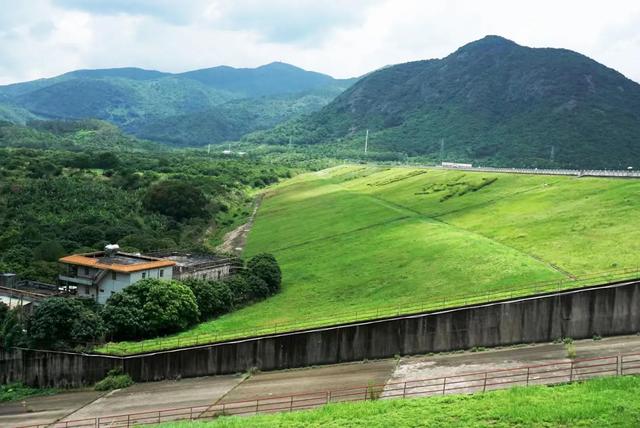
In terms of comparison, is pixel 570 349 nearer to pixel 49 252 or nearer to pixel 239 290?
pixel 239 290

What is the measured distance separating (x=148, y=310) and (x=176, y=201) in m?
57.5

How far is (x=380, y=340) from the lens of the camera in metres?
41.0

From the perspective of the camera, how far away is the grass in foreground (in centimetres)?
4456

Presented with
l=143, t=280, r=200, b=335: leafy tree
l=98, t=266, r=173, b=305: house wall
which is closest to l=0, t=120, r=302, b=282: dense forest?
l=98, t=266, r=173, b=305: house wall

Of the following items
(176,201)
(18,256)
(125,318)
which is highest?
(176,201)

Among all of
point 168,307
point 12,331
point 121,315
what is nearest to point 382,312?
point 168,307

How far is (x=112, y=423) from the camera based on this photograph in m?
35.0

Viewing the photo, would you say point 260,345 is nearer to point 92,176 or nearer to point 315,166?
point 92,176

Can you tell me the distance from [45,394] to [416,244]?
118ft

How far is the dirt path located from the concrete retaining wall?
39051 mm

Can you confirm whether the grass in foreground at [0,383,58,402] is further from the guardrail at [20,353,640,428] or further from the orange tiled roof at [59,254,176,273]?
the orange tiled roof at [59,254,176,273]

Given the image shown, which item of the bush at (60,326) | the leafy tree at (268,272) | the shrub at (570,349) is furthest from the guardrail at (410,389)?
the leafy tree at (268,272)

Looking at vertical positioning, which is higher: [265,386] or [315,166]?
[315,166]

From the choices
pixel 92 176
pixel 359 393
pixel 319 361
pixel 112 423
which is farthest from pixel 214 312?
pixel 92 176
